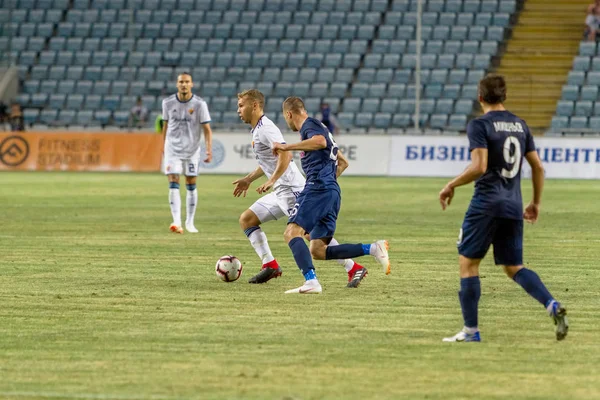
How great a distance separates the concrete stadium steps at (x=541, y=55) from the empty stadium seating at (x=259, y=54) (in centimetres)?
70

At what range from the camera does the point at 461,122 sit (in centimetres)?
4094

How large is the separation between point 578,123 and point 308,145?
30582 mm

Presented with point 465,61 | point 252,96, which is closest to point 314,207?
point 252,96

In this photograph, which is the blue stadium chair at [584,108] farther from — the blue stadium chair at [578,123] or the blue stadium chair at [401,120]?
the blue stadium chair at [401,120]

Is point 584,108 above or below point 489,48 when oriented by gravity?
below

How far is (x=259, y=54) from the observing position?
45906 mm

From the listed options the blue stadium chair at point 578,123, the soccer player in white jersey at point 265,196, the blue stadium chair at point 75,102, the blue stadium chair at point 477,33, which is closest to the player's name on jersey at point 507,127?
the soccer player in white jersey at point 265,196

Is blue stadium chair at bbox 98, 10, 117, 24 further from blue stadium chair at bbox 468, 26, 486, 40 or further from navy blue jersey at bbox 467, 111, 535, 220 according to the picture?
navy blue jersey at bbox 467, 111, 535, 220

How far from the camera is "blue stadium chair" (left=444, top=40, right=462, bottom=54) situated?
4412 centimetres

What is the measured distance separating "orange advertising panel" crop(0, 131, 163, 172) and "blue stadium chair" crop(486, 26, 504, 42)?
41.6 feet

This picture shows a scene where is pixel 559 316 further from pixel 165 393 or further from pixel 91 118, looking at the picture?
pixel 91 118

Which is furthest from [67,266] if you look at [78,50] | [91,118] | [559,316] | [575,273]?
[78,50]

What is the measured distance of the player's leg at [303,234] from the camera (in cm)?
1141

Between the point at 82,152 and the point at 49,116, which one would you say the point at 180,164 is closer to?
the point at 82,152
